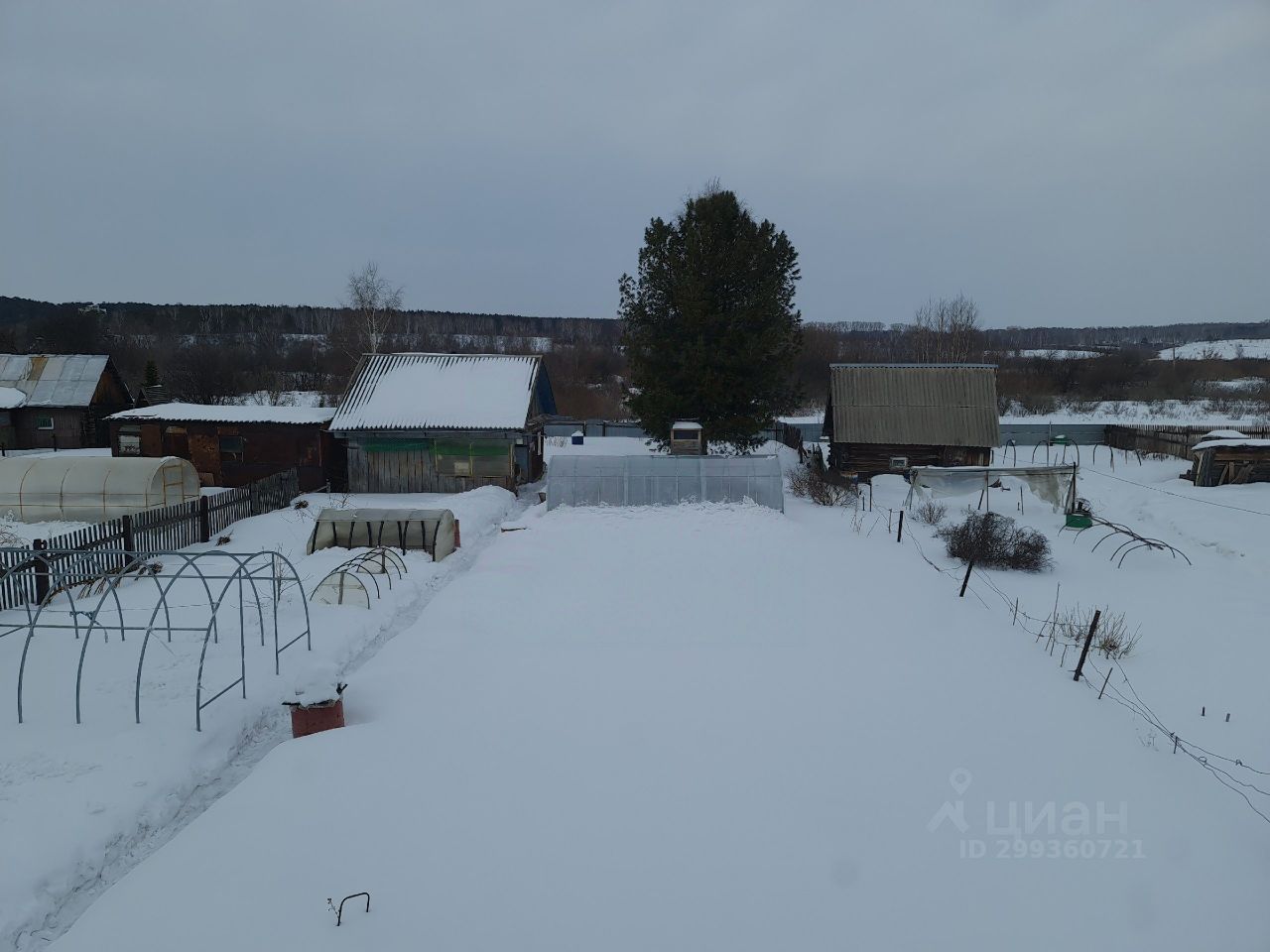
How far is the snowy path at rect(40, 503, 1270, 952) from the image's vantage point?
5.48 m

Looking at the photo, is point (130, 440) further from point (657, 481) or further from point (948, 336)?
point (948, 336)

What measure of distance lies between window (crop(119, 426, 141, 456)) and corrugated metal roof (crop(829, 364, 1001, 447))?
86.7 ft

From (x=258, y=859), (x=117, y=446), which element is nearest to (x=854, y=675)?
(x=258, y=859)

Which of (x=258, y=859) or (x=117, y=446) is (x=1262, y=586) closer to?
(x=258, y=859)

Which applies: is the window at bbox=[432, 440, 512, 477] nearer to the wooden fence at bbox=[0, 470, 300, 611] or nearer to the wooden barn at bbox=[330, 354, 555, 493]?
the wooden barn at bbox=[330, 354, 555, 493]

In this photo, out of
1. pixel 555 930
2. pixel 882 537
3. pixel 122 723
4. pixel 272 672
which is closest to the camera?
pixel 555 930

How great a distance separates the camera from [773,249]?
25.0m

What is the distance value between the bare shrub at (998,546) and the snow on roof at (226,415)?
20.7m

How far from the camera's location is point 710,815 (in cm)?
679

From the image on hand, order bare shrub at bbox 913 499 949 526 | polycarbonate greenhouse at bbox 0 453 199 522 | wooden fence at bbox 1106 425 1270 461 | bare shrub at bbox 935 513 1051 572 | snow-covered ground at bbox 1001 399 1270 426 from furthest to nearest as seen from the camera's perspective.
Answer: snow-covered ground at bbox 1001 399 1270 426 < wooden fence at bbox 1106 425 1270 461 < bare shrub at bbox 913 499 949 526 < polycarbonate greenhouse at bbox 0 453 199 522 < bare shrub at bbox 935 513 1051 572

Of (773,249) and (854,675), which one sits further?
(773,249)

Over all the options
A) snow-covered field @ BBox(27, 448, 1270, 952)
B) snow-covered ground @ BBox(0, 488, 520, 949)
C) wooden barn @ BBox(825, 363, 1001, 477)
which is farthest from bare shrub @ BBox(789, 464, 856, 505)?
snow-covered ground @ BBox(0, 488, 520, 949)

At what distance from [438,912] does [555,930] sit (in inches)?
38.2

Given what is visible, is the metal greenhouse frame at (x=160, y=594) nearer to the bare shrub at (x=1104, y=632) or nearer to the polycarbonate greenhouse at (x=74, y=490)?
the polycarbonate greenhouse at (x=74, y=490)
